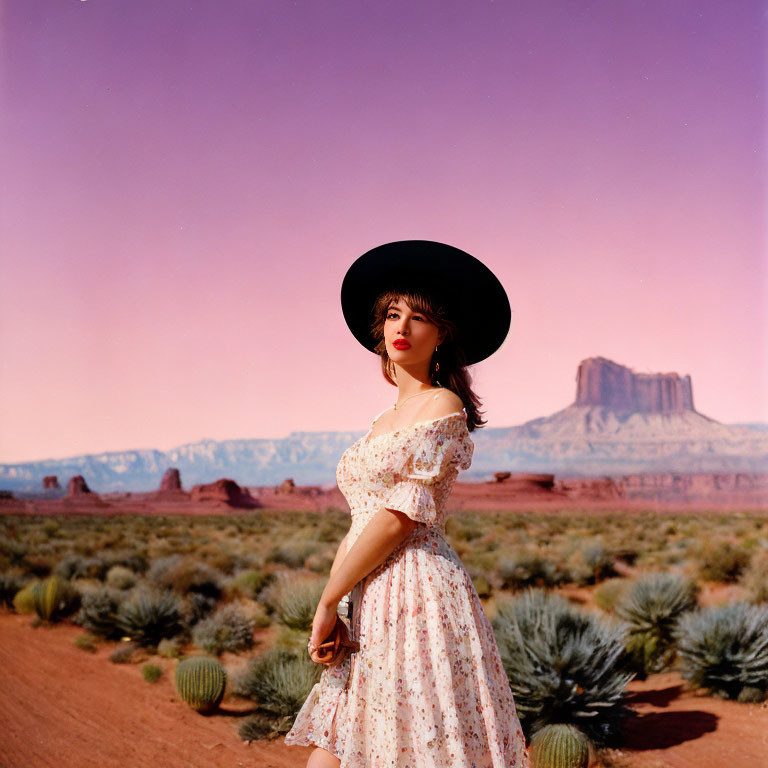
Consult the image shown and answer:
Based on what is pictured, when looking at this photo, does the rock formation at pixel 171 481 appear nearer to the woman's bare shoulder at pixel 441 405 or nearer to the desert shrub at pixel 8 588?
the desert shrub at pixel 8 588

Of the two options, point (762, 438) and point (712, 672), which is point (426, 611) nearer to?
point (712, 672)

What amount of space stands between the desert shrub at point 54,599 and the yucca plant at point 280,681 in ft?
14.1

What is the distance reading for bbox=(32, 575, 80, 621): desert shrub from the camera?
Result: 349 inches

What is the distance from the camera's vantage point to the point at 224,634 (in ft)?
24.1

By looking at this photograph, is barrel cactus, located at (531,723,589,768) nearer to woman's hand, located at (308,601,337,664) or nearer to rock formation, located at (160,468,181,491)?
woman's hand, located at (308,601,337,664)

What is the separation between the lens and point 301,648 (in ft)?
17.8

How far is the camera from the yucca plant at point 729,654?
19.2 feet

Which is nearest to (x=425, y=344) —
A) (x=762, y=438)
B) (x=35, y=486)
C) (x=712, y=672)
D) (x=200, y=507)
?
(x=712, y=672)

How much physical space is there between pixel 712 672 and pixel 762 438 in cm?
2683

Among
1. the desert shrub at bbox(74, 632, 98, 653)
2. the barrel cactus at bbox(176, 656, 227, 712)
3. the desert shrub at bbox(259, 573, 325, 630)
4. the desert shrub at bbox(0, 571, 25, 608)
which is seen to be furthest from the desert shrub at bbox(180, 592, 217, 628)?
the barrel cactus at bbox(176, 656, 227, 712)

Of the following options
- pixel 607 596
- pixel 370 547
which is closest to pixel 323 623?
pixel 370 547

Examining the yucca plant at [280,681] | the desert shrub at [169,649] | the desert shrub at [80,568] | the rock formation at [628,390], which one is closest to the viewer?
the yucca plant at [280,681]

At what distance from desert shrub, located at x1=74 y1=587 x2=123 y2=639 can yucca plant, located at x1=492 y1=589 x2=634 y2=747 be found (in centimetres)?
473

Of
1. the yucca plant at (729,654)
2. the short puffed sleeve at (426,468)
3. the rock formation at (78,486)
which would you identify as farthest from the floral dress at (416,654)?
the rock formation at (78,486)
